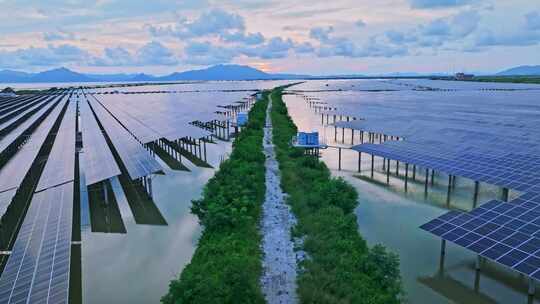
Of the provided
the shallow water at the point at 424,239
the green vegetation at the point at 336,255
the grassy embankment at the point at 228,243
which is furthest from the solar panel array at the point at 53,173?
the shallow water at the point at 424,239

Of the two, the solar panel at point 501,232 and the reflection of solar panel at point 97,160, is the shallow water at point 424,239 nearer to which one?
the solar panel at point 501,232

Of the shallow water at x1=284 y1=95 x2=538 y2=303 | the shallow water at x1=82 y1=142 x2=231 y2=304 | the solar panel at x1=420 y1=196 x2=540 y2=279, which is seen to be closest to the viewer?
the solar panel at x1=420 y1=196 x2=540 y2=279

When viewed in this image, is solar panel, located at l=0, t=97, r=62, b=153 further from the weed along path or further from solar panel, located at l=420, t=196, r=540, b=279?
solar panel, located at l=420, t=196, r=540, b=279

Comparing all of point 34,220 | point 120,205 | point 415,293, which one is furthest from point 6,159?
point 415,293

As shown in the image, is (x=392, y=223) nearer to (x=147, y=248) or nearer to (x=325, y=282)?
(x=325, y=282)

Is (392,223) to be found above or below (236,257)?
below

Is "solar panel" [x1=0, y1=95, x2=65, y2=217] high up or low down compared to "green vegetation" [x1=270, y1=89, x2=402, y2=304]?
up

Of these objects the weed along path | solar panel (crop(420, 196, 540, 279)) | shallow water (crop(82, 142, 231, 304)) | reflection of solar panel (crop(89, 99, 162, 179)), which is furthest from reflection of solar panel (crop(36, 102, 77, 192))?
solar panel (crop(420, 196, 540, 279))
